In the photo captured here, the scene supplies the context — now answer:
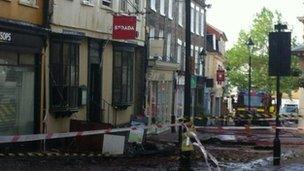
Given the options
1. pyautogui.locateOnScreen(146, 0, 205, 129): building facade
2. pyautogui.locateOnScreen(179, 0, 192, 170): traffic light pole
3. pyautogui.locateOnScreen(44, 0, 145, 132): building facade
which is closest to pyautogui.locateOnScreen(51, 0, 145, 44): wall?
pyautogui.locateOnScreen(44, 0, 145, 132): building facade

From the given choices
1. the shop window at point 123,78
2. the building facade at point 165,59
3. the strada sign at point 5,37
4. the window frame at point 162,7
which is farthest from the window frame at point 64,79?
the window frame at point 162,7

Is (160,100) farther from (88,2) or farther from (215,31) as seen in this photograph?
(215,31)

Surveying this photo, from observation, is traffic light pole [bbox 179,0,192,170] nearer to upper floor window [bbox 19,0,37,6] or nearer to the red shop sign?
upper floor window [bbox 19,0,37,6]

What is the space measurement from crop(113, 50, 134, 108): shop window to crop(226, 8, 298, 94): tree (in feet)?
128

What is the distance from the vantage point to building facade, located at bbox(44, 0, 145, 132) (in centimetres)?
2069

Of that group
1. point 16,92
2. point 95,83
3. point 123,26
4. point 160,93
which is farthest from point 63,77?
point 160,93

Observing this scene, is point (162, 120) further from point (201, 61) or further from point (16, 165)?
point (16, 165)

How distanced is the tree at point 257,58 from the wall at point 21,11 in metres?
47.3

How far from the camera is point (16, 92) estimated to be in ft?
62.6

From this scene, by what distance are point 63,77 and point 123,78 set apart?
6.03 metres

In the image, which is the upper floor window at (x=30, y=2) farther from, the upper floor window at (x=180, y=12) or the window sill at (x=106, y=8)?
→ the upper floor window at (x=180, y=12)

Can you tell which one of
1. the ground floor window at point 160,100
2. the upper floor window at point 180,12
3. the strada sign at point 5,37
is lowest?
the ground floor window at point 160,100

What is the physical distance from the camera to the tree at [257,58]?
224 ft

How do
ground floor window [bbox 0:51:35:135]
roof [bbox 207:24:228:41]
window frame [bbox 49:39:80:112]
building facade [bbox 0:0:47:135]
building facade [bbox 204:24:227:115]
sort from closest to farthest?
building facade [bbox 0:0:47:135]
ground floor window [bbox 0:51:35:135]
window frame [bbox 49:39:80:112]
building facade [bbox 204:24:227:115]
roof [bbox 207:24:228:41]
